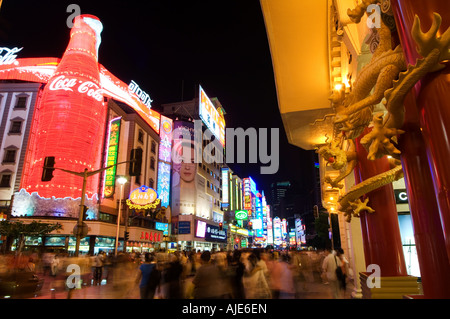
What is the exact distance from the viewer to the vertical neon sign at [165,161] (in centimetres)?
4738

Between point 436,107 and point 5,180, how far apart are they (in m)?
40.4

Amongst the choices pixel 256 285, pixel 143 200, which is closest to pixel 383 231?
pixel 256 285

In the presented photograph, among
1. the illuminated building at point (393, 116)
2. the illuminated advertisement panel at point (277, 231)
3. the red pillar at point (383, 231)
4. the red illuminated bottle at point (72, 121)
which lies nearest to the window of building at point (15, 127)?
the red illuminated bottle at point (72, 121)

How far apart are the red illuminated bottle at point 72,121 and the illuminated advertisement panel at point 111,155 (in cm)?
137

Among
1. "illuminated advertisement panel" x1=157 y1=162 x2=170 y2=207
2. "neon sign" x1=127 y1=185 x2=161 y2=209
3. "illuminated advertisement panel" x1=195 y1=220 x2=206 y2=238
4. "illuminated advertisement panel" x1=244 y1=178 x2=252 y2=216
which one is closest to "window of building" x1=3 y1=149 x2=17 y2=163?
"neon sign" x1=127 y1=185 x2=161 y2=209

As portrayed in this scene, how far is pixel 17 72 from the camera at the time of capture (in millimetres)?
35688

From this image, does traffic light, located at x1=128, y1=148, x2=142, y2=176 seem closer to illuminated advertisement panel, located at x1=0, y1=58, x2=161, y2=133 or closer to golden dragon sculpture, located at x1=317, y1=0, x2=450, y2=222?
golden dragon sculpture, located at x1=317, y1=0, x2=450, y2=222

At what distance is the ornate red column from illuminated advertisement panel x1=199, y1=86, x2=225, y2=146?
56111 mm

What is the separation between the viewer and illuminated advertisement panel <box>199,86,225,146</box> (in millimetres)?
59159

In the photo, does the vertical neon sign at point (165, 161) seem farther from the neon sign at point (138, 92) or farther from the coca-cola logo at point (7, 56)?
the coca-cola logo at point (7, 56)

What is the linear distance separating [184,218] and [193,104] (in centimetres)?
2764

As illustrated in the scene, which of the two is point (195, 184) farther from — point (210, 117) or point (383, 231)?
point (383, 231)
